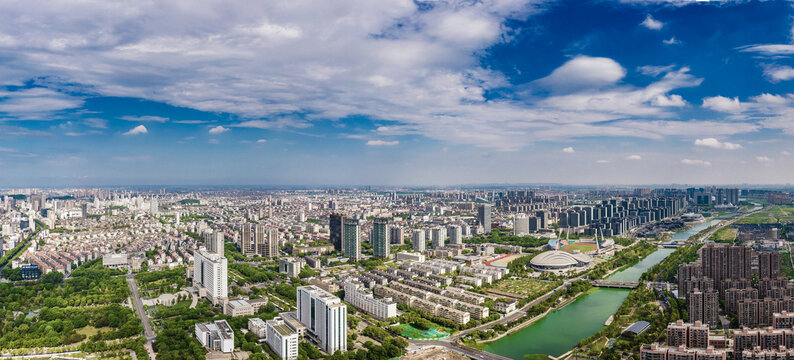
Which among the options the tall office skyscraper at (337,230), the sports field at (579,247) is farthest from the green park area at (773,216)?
the tall office skyscraper at (337,230)

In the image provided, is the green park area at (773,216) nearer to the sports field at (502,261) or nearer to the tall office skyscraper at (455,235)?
the sports field at (502,261)

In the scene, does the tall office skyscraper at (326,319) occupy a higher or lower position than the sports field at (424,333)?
higher

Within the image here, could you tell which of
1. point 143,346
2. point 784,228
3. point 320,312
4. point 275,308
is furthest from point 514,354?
point 784,228

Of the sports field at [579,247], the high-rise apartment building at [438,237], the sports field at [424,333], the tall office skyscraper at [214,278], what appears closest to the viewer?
the sports field at [424,333]

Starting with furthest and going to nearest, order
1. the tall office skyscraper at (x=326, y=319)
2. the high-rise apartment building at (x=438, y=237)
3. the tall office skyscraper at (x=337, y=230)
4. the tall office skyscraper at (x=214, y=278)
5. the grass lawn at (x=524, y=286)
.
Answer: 1. the high-rise apartment building at (x=438, y=237)
2. the tall office skyscraper at (x=337, y=230)
3. the grass lawn at (x=524, y=286)
4. the tall office skyscraper at (x=214, y=278)
5. the tall office skyscraper at (x=326, y=319)

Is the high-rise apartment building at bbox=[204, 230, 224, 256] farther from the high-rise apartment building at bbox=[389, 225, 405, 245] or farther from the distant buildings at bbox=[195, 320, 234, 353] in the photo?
the distant buildings at bbox=[195, 320, 234, 353]

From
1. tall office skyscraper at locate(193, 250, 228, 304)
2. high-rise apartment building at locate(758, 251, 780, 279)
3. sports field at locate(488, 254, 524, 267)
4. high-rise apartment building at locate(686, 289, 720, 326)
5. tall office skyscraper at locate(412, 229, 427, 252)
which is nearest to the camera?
high-rise apartment building at locate(686, 289, 720, 326)

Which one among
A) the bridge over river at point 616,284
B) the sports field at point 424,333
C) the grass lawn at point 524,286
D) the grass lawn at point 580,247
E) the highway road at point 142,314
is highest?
the grass lawn at point 580,247

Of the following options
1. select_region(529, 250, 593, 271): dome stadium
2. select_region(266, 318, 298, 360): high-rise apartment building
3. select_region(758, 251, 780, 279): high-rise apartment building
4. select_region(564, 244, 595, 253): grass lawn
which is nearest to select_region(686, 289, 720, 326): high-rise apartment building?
select_region(758, 251, 780, 279): high-rise apartment building
